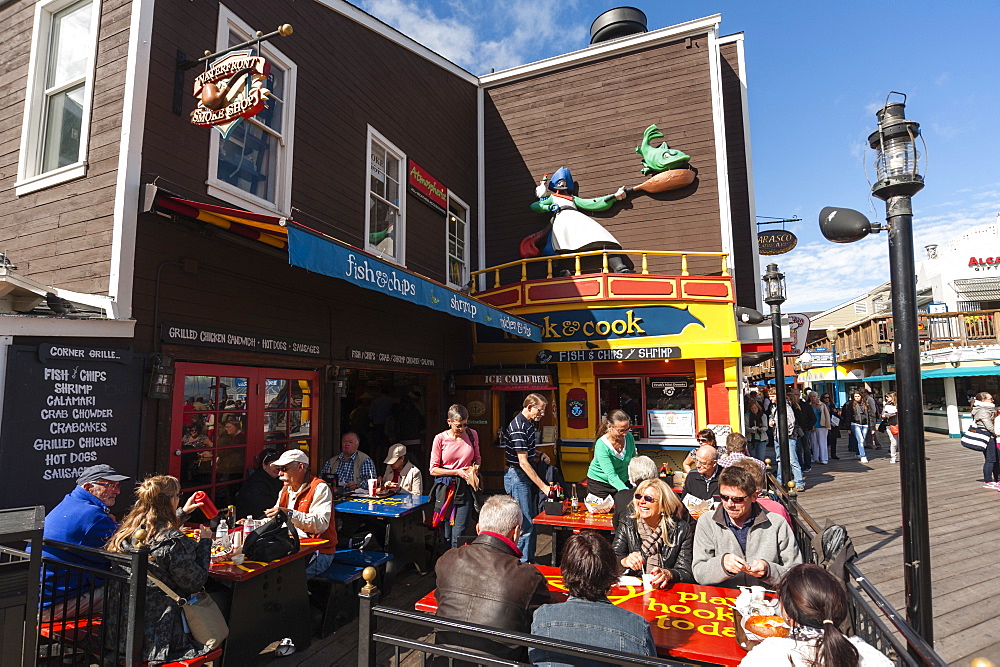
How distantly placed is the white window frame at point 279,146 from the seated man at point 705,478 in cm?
587

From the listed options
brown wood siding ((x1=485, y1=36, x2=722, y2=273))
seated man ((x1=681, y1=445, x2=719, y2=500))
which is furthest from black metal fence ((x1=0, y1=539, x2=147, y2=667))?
brown wood siding ((x1=485, y1=36, x2=722, y2=273))

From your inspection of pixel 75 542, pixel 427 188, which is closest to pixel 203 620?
pixel 75 542

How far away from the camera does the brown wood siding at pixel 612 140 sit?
12094mm

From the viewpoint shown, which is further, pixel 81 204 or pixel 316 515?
pixel 81 204

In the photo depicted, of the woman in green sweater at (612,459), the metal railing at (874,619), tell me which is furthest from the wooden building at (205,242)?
the metal railing at (874,619)

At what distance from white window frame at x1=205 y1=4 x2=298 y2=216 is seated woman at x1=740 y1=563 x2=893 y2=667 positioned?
20.7 feet

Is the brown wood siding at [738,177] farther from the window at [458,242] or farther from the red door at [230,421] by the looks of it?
the red door at [230,421]

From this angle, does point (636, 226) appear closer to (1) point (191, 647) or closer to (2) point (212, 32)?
(2) point (212, 32)

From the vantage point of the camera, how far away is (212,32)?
615cm

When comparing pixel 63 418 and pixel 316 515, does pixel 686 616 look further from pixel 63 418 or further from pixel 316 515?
pixel 63 418

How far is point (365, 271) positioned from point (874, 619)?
473 centimetres

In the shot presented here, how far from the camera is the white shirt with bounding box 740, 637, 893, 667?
1990 millimetres

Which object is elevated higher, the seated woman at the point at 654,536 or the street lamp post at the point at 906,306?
the street lamp post at the point at 906,306

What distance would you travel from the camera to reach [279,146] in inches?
279
